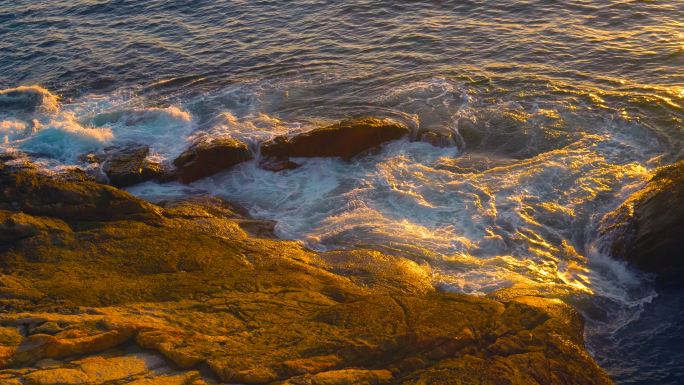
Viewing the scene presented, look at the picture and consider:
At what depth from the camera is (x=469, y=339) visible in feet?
18.9

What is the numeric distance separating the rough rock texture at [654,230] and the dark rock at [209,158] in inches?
299

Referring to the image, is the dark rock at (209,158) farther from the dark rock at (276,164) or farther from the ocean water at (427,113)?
the dark rock at (276,164)

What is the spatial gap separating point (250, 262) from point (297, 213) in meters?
2.77

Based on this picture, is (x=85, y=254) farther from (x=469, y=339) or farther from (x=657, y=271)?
(x=657, y=271)

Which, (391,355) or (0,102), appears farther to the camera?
(0,102)

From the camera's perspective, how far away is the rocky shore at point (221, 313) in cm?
486

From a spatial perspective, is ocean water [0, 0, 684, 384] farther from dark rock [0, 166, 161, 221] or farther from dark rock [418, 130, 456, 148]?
dark rock [0, 166, 161, 221]

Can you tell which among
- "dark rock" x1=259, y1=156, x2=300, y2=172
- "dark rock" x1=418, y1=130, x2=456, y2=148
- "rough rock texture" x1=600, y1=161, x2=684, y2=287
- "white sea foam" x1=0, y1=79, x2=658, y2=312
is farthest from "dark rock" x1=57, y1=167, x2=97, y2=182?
"rough rock texture" x1=600, y1=161, x2=684, y2=287

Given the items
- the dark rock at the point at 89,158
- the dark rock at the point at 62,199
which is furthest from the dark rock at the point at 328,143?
the dark rock at the point at 62,199

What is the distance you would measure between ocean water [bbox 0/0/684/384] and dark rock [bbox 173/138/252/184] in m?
0.29

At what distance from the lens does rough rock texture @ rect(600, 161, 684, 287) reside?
305 inches

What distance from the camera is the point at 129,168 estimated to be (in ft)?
38.1

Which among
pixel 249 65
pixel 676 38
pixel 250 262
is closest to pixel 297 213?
pixel 250 262

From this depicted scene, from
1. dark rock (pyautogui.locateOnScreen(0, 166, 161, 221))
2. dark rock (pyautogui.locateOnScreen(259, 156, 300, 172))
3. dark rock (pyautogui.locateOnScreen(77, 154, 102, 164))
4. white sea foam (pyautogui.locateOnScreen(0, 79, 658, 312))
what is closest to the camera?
dark rock (pyautogui.locateOnScreen(0, 166, 161, 221))
